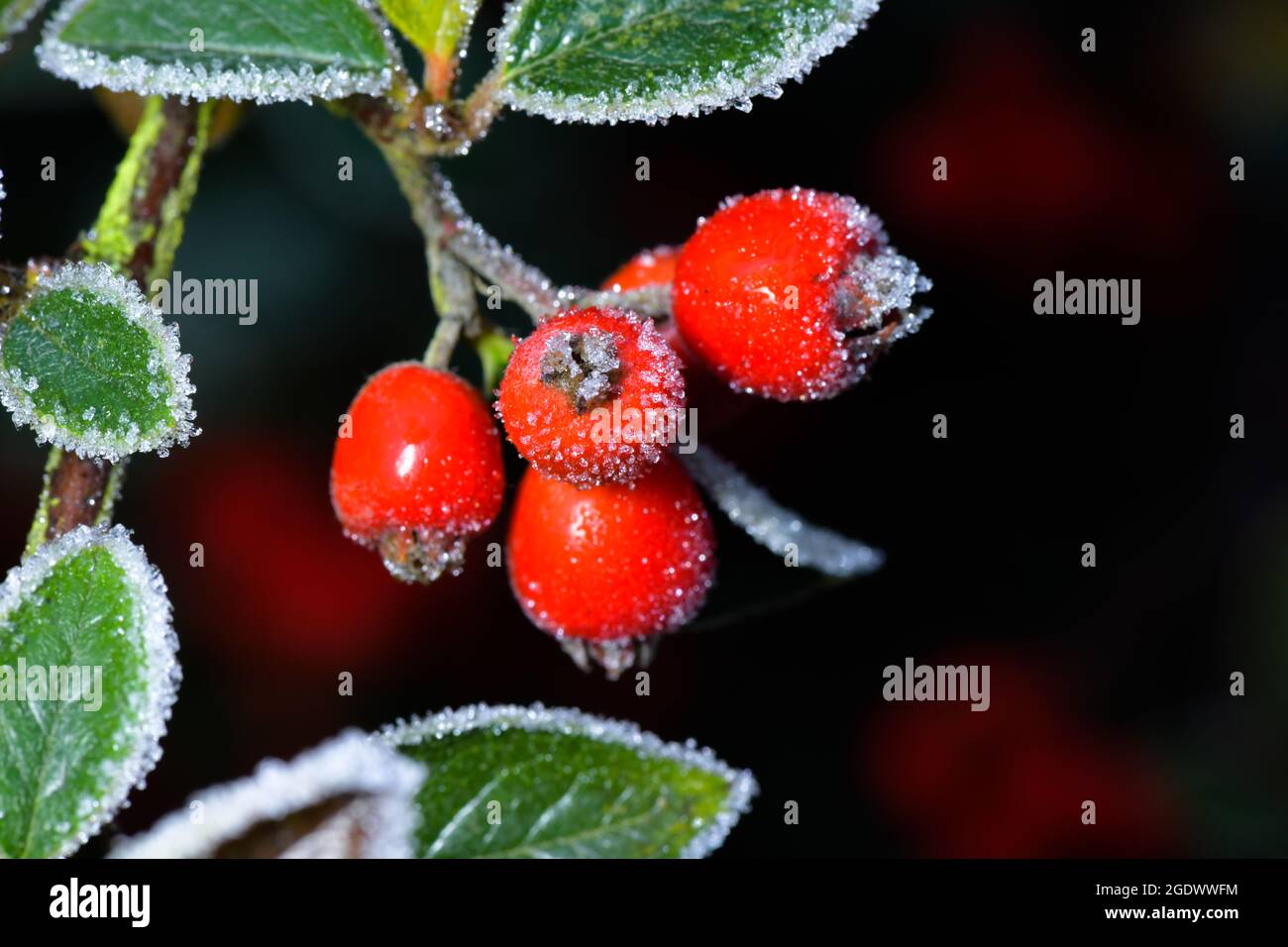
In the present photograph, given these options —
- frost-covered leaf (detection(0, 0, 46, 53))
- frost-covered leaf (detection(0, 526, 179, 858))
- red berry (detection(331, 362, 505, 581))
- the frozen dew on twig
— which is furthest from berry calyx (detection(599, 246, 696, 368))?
frost-covered leaf (detection(0, 0, 46, 53))

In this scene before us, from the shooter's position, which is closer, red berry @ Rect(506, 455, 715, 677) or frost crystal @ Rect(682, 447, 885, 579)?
red berry @ Rect(506, 455, 715, 677)

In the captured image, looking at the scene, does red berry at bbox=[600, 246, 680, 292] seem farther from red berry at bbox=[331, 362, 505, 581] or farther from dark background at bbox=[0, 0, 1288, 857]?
dark background at bbox=[0, 0, 1288, 857]

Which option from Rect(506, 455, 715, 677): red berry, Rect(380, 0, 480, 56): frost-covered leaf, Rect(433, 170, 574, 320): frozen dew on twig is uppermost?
Rect(380, 0, 480, 56): frost-covered leaf

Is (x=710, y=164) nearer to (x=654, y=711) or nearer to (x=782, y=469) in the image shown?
(x=782, y=469)

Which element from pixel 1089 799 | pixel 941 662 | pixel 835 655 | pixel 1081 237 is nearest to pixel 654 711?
pixel 835 655

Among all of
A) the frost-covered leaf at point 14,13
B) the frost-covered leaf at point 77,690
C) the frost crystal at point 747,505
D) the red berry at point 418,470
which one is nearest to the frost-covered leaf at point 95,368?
the frost-covered leaf at point 77,690

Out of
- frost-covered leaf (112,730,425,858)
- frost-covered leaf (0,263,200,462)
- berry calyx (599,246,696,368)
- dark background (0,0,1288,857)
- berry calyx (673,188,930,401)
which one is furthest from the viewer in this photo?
dark background (0,0,1288,857)

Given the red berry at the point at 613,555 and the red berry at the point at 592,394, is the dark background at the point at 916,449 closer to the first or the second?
the red berry at the point at 613,555

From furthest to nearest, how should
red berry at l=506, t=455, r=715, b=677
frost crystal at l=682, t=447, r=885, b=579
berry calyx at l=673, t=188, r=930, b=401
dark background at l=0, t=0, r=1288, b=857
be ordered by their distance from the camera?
1. dark background at l=0, t=0, r=1288, b=857
2. frost crystal at l=682, t=447, r=885, b=579
3. red berry at l=506, t=455, r=715, b=677
4. berry calyx at l=673, t=188, r=930, b=401

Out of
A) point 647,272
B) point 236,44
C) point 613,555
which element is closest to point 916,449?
point 647,272
